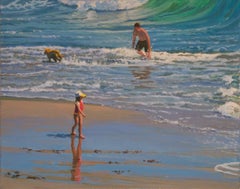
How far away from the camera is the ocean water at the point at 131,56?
4.28 m

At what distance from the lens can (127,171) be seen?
4.07m

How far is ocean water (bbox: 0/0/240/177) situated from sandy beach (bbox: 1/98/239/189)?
0.09 meters

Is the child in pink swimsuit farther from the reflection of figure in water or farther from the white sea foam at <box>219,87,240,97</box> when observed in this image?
the white sea foam at <box>219,87,240,97</box>

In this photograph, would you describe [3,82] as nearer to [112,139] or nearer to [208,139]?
[112,139]

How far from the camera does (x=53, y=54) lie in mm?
4402

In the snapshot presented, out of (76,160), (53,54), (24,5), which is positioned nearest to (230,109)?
(76,160)

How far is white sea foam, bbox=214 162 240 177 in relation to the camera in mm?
4090

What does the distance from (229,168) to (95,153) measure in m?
0.75

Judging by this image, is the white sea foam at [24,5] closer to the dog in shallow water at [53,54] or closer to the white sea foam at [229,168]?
the dog in shallow water at [53,54]

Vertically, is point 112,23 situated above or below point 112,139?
above

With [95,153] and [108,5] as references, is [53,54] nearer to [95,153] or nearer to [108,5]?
[108,5]

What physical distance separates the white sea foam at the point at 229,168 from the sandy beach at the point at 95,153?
0.11 feet

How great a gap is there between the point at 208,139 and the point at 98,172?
65 centimetres

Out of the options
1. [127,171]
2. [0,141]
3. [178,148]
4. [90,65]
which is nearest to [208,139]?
[178,148]
